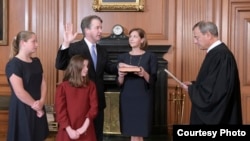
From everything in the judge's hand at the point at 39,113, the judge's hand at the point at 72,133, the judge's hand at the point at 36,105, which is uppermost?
the judge's hand at the point at 36,105

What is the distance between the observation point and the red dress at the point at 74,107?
312 cm

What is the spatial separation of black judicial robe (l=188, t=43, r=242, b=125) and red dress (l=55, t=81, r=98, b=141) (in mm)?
805

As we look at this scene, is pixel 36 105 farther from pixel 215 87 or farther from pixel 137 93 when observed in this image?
pixel 215 87

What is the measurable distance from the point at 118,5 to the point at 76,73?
2.46 m

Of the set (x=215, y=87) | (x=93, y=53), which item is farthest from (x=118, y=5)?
(x=215, y=87)

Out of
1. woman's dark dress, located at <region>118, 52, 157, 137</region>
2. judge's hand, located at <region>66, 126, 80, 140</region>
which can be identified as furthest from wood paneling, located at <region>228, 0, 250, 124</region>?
judge's hand, located at <region>66, 126, 80, 140</region>

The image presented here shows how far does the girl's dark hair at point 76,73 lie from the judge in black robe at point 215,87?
843 mm

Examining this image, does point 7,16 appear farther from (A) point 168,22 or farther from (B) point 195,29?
(B) point 195,29

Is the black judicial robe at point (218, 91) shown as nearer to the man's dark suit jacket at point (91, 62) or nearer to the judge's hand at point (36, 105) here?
the man's dark suit jacket at point (91, 62)

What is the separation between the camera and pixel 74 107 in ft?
10.3

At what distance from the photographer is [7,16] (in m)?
5.67

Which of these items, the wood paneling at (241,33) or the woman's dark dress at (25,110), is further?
the wood paneling at (241,33)

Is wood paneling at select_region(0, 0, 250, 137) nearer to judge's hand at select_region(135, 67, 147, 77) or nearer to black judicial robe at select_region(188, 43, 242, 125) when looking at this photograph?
judge's hand at select_region(135, 67, 147, 77)

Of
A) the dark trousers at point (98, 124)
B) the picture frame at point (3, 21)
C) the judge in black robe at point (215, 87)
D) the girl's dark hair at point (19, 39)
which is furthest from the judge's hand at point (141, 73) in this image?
the picture frame at point (3, 21)
